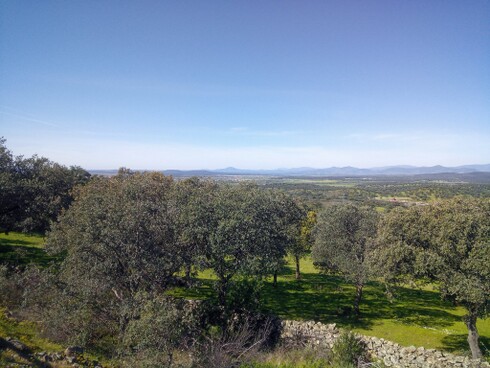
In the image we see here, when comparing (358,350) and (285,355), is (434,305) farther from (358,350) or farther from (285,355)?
(285,355)

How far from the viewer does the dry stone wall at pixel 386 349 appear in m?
16.4

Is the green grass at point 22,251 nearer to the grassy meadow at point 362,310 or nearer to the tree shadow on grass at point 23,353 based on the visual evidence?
the grassy meadow at point 362,310

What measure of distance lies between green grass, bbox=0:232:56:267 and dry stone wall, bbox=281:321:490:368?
74.1 feet

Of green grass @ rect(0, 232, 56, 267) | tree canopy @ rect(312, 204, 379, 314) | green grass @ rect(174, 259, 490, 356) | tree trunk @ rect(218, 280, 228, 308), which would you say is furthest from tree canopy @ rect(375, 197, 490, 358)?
green grass @ rect(0, 232, 56, 267)

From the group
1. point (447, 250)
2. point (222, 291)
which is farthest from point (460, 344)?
point (222, 291)

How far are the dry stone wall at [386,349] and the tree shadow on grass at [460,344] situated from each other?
3.49 metres

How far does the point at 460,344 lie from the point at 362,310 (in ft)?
26.5

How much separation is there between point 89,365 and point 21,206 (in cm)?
2365

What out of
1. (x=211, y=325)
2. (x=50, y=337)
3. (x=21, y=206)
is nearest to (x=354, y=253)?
(x=211, y=325)

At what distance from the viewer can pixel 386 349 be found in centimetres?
1811

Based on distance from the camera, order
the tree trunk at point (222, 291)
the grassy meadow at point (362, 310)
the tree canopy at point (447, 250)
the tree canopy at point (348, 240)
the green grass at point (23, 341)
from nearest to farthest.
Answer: the green grass at point (23, 341)
the tree canopy at point (447, 250)
the tree trunk at point (222, 291)
the grassy meadow at point (362, 310)
the tree canopy at point (348, 240)

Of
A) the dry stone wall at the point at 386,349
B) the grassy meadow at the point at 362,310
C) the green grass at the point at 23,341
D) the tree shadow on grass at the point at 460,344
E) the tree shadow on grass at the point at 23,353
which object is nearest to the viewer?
the green grass at the point at 23,341

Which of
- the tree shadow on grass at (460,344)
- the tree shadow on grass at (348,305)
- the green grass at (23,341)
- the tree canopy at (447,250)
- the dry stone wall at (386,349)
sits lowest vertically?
the tree shadow on grass at (348,305)

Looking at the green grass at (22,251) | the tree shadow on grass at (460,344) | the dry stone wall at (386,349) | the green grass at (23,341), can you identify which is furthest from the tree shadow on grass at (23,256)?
the tree shadow on grass at (460,344)
